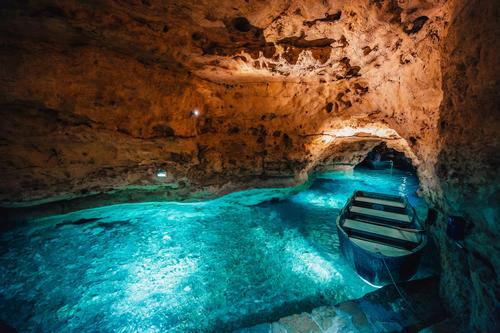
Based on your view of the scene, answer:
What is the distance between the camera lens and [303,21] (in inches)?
184

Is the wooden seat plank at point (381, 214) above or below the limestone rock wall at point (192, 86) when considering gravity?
below

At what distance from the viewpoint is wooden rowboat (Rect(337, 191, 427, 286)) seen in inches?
159

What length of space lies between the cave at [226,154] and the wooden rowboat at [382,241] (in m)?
0.27

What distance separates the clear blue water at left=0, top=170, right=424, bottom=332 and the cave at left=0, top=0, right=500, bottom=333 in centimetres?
4

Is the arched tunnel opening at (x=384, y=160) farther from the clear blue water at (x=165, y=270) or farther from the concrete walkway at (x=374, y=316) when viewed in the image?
the concrete walkway at (x=374, y=316)

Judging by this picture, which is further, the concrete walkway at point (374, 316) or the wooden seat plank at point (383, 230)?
the wooden seat plank at point (383, 230)

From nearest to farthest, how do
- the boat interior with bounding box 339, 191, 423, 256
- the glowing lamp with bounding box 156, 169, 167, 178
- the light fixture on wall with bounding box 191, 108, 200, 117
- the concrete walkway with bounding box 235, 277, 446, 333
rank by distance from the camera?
the concrete walkway with bounding box 235, 277, 446, 333 → the boat interior with bounding box 339, 191, 423, 256 → the glowing lamp with bounding box 156, 169, 167, 178 → the light fixture on wall with bounding box 191, 108, 200, 117

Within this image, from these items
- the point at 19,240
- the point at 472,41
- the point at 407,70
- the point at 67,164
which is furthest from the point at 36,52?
the point at 407,70

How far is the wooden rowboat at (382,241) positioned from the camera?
13.3 feet

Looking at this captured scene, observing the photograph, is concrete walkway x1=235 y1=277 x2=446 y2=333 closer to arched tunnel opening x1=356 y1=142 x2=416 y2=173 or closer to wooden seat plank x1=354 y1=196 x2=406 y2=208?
wooden seat plank x1=354 y1=196 x2=406 y2=208

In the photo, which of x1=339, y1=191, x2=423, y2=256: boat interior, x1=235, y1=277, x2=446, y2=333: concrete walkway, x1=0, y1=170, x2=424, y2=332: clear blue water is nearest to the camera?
x1=235, y1=277, x2=446, y2=333: concrete walkway

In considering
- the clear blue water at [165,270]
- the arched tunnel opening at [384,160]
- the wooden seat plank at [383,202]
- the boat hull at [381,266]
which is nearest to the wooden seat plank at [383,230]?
the boat hull at [381,266]

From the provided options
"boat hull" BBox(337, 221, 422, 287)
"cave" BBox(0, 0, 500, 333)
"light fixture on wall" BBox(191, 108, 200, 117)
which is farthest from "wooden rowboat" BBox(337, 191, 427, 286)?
"light fixture on wall" BBox(191, 108, 200, 117)

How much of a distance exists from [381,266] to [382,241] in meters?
0.84
